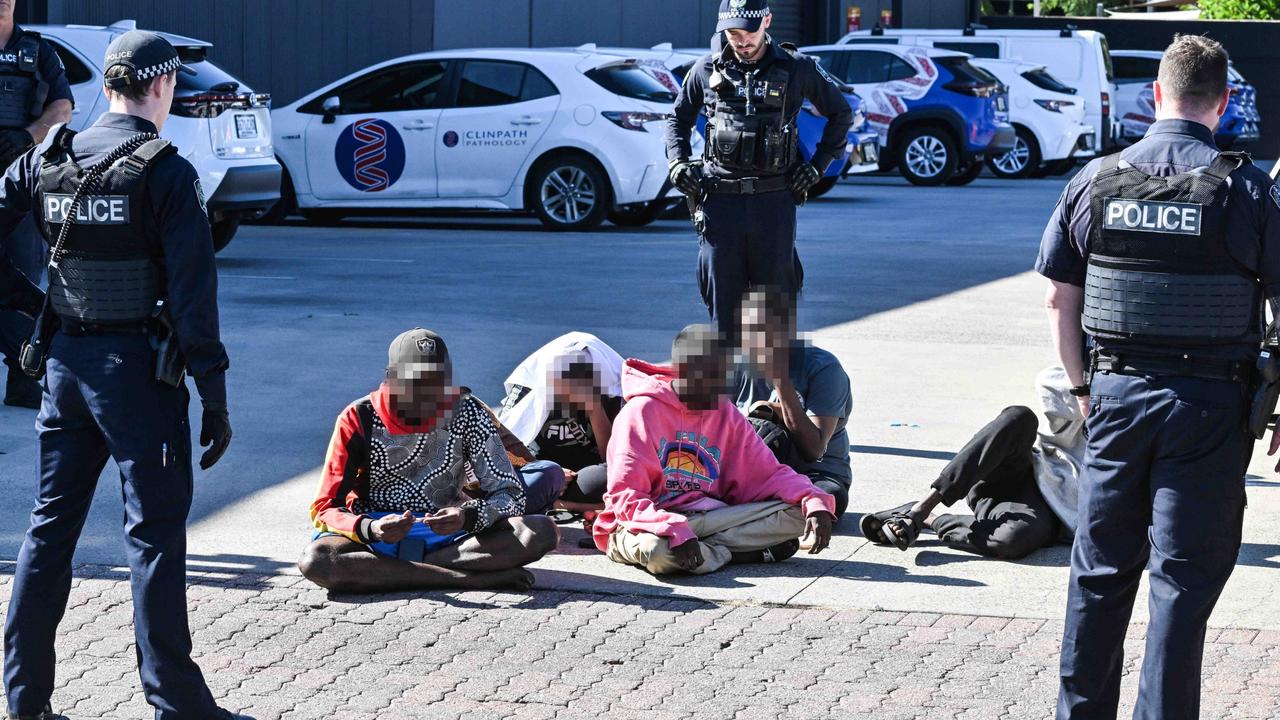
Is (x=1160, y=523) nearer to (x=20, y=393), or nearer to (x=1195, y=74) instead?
(x=1195, y=74)

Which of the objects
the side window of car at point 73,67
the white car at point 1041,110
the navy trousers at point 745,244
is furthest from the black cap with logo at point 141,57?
the white car at point 1041,110

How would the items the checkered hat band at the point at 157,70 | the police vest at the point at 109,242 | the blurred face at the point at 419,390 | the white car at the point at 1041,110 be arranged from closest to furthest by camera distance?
the police vest at the point at 109,242 < the checkered hat band at the point at 157,70 < the blurred face at the point at 419,390 < the white car at the point at 1041,110

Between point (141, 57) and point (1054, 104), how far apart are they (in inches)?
900

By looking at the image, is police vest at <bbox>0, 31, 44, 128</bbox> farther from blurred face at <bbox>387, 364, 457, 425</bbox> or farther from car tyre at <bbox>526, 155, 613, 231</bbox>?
car tyre at <bbox>526, 155, 613, 231</bbox>

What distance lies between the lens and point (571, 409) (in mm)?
6762

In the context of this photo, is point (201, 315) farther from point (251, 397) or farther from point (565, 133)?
point (565, 133)

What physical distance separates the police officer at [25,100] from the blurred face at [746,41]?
3077 mm

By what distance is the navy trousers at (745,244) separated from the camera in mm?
7441

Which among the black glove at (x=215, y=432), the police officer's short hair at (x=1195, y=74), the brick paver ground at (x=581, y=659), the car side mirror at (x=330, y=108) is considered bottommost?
the brick paver ground at (x=581, y=659)

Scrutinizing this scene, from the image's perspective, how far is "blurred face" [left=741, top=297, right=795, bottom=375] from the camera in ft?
A: 20.7

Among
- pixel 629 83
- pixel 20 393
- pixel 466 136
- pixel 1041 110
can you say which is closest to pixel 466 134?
pixel 466 136

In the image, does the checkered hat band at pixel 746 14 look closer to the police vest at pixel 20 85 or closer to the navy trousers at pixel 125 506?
the police vest at pixel 20 85

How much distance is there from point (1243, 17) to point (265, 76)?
26459mm

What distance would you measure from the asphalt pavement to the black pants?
2.8 inches
